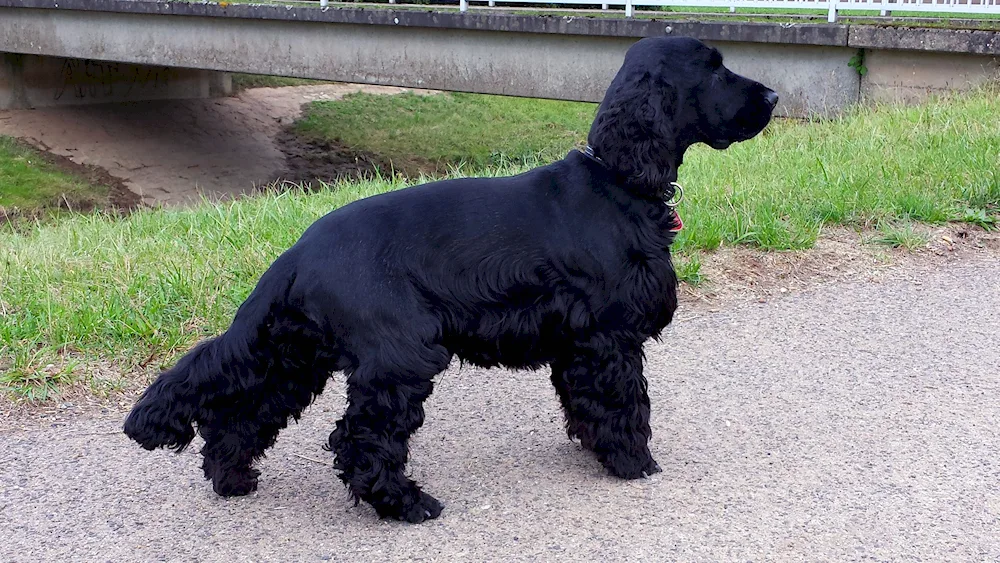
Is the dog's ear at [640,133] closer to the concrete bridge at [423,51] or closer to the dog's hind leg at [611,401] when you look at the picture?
the dog's hind leg at [611,401]

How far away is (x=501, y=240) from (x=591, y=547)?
1.02 meters

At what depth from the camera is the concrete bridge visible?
502 inches

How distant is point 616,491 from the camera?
11.3ft

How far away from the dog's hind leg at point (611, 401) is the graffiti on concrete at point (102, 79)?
23.4m

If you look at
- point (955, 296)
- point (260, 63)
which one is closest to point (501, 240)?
point (955, 296)

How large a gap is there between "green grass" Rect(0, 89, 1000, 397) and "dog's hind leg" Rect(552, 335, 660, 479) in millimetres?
2074

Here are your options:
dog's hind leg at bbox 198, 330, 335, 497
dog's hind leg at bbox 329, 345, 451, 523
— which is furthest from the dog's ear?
dog's hind leg at bbox 198, 330, 335, 497

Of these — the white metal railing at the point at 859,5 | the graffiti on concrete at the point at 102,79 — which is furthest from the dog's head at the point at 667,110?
the graffiti on concrete at the point at 102,79

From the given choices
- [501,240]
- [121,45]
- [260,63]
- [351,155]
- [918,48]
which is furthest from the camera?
[351,155]

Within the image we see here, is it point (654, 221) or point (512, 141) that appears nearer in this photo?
point (654, 221)

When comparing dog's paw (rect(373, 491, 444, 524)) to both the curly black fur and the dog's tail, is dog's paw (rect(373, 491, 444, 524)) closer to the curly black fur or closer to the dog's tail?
the curly black fur

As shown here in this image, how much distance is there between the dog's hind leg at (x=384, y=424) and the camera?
3.07 meters

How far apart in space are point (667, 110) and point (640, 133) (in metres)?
0.14

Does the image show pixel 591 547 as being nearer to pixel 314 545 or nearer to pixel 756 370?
pixel 314 545
